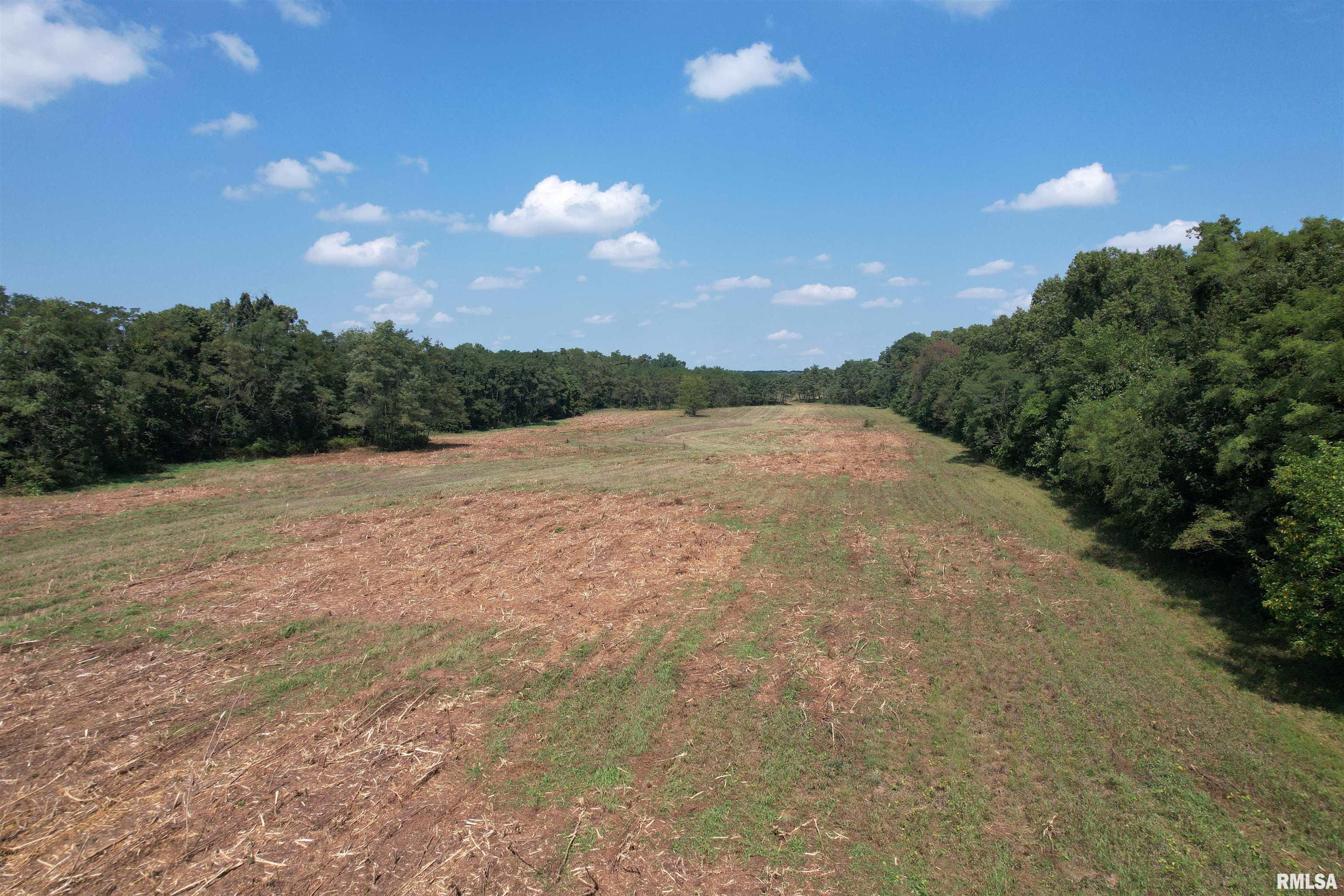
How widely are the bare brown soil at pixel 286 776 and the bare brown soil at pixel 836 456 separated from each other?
2296 cm

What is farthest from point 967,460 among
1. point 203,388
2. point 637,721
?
point 203,388

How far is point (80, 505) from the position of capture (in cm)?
2302

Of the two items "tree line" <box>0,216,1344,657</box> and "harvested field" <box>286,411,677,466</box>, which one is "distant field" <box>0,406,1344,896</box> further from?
"harvested field" <box>286,411,677,466</box>

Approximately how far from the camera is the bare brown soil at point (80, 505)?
65.0 feet

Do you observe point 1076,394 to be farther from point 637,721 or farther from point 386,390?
point 386,390

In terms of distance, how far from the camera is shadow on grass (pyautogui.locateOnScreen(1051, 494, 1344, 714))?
1012 cm

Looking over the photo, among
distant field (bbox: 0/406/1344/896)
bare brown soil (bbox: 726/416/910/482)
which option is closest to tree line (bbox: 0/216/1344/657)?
distant field (bbox: 0/406/1344/896)

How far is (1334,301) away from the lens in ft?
38.4

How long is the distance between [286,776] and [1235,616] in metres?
19.2

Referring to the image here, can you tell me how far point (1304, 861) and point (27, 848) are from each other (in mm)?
14071

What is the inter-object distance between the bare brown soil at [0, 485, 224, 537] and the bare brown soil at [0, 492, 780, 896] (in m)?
10.7

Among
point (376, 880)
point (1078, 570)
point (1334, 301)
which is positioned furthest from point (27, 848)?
point (1334, 301)

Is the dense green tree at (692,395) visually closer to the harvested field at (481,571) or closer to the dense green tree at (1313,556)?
the harvested field at (481,571)

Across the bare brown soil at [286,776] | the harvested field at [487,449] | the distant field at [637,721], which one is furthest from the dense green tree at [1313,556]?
the harvested field at [487,449]
